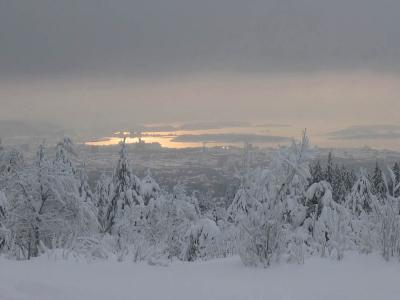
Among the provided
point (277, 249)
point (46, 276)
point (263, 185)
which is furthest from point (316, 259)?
point (46, 276)

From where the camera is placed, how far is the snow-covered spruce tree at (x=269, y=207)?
8.47 m

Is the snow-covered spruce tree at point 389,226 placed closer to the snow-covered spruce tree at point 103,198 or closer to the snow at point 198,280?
the snow at point 198,280

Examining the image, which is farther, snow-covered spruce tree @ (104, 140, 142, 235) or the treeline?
snow-covered spruce tree @ (104, 140, 142, 235)

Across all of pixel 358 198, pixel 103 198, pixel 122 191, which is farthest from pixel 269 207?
pixel 103 198

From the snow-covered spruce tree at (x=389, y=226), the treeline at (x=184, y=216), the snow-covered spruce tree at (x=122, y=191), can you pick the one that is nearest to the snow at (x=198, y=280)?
the snow-covered spruce tree at (x=389, y=226)

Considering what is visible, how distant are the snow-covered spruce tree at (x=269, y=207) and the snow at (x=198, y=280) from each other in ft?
1.51

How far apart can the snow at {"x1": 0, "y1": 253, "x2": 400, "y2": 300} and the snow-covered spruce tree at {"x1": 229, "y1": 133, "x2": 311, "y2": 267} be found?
0.46 m

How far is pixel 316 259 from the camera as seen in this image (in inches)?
322

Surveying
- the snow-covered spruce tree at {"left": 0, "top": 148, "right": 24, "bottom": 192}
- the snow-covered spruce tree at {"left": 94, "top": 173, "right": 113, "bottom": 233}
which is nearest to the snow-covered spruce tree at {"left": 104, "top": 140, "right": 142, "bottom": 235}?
the snow-covered spruce tree at {"left": 94, "top": 173, "right": 113, "bottom": 233}

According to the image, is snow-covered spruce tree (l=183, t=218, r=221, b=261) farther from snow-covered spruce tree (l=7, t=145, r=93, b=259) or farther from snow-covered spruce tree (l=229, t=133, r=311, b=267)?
snow-covered spruce tree (l=229, t=133, r=311, b=267)

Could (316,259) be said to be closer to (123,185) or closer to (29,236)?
(29,236)

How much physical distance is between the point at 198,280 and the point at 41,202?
12334mm

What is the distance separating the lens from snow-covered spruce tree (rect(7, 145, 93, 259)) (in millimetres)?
17344

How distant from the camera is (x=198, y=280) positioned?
689 centimetres
